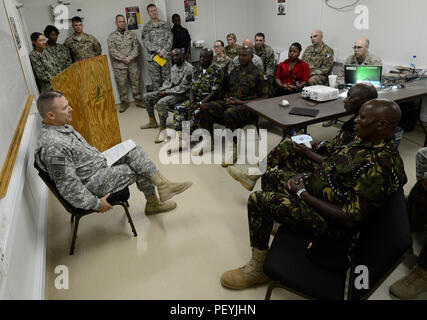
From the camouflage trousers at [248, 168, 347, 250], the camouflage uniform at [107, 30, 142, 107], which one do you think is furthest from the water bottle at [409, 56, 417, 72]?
the camouflage uniform at [107, 30, 142, 107]

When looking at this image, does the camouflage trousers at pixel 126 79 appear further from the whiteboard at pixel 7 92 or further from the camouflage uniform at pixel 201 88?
the whiteboard at pixel 7 92

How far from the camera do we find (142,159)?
2.40 meters

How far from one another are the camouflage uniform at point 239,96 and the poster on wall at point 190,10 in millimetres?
3029

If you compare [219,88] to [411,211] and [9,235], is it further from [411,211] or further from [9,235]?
[9,235]

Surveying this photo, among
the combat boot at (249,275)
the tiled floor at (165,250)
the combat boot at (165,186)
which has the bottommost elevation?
the tiled floor at (165,250)

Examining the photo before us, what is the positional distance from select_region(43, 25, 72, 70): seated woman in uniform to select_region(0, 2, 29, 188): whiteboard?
1.79 m

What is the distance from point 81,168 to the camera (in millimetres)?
2166

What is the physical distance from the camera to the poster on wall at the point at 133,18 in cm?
565

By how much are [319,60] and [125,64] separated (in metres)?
3.49

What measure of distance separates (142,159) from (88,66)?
3.92ft

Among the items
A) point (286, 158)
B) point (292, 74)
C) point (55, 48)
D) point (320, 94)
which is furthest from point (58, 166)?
point (55, 48)

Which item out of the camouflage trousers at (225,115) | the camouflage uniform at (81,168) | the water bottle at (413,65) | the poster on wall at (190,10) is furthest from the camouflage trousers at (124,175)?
the poster on wall at (190,10)

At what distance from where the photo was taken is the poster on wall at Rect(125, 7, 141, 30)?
565 centimetres

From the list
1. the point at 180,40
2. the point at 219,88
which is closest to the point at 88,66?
the point at 219,88
